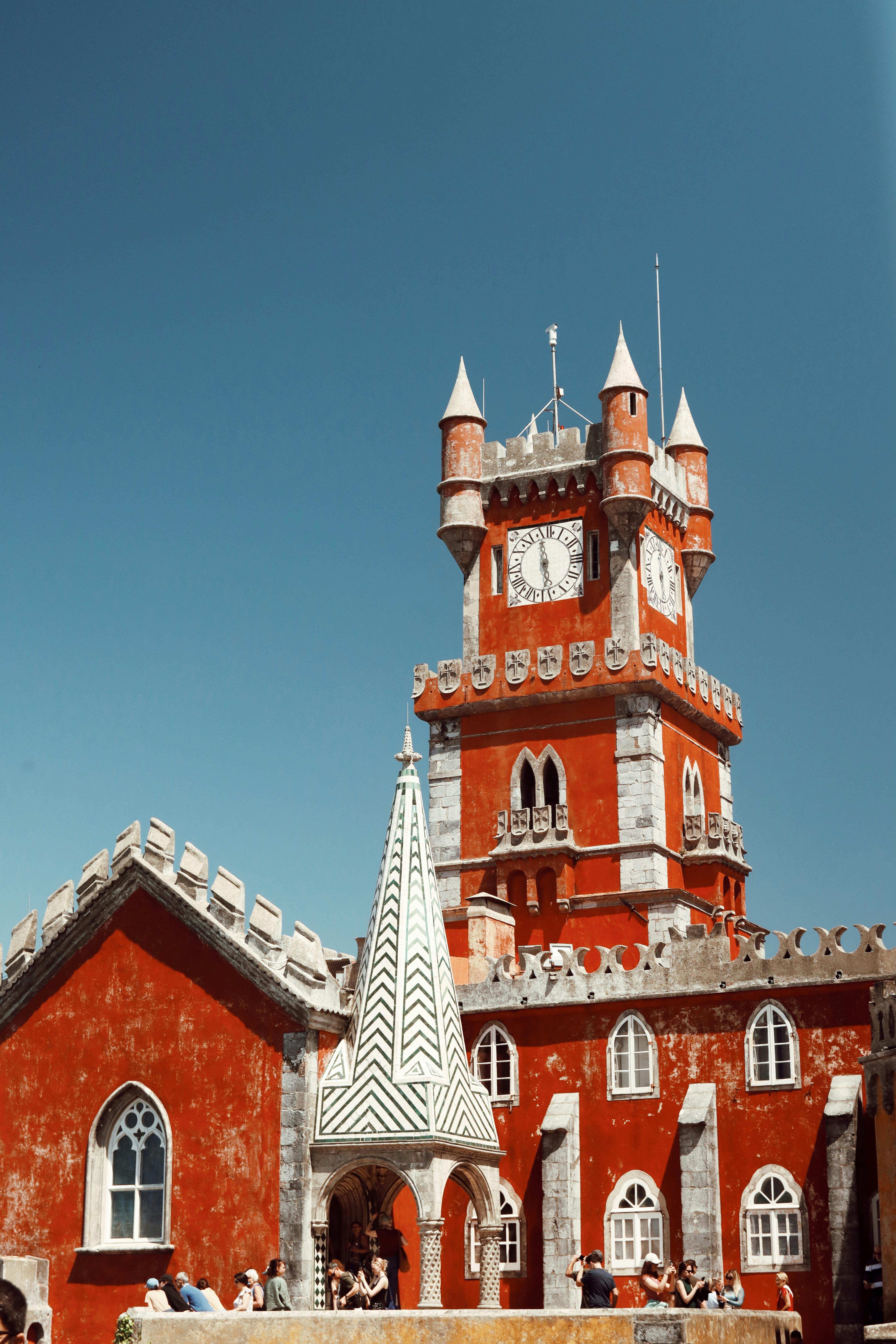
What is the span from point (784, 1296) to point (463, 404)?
87.9 feet

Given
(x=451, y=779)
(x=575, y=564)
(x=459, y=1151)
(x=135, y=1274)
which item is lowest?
(x=135, y=1274)

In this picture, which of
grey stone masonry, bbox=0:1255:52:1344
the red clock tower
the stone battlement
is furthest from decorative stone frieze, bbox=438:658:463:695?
the stone battlement

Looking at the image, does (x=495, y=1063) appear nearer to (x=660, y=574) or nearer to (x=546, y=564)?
(x=546, y=564)

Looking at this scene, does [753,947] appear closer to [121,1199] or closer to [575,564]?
[121,1199]

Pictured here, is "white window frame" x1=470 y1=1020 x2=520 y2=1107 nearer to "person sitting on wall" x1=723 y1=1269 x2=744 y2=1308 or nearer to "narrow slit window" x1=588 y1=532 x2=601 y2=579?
"person sitting on wall" x1=723 y1=1269 x2=744 y2=1308

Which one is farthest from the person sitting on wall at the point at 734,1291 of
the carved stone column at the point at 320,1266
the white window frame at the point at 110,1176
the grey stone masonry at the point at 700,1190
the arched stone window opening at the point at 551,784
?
the arched stone window opening at the point at 551,784

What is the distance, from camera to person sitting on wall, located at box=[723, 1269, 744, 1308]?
91.5 feet

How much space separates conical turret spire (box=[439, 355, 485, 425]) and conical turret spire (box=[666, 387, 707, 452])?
593 centimetres

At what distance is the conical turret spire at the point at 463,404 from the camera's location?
4800cm

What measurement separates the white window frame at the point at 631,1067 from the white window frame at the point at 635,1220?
51.3 inches

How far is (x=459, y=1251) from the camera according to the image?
108 ft

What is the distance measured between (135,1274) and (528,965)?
28.8 feet

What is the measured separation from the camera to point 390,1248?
2970 centimetres

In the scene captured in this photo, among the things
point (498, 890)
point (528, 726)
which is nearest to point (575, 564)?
point (528, 726)
